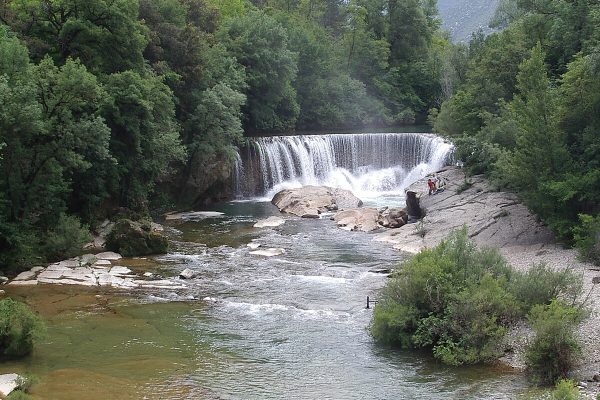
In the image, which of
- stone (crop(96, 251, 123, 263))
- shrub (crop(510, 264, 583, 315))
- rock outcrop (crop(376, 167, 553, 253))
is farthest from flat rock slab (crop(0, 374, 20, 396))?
rock outcrop (crop(376, 167, 553, 253))

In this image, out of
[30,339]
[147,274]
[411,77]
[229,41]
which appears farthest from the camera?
[411,77]

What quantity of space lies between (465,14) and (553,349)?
17729cm

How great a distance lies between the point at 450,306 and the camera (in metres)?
16.8

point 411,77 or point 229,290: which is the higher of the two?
point 411,77

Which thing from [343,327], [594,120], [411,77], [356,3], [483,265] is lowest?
[343,327]

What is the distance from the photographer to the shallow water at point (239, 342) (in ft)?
47.8

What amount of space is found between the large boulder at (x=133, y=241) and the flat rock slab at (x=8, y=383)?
12747 mm

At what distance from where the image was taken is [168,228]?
111 feet

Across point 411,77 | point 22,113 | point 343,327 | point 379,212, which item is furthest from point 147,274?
point 411,77

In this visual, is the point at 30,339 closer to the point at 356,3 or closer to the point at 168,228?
the point at 168,228

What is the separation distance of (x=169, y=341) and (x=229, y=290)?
5.02 meters

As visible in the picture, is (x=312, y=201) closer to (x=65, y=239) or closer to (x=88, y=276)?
(x=65, y=239)

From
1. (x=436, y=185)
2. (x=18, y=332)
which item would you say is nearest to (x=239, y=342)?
(x=18, y=332)

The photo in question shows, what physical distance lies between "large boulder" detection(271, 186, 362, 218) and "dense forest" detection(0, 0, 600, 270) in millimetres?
4441
